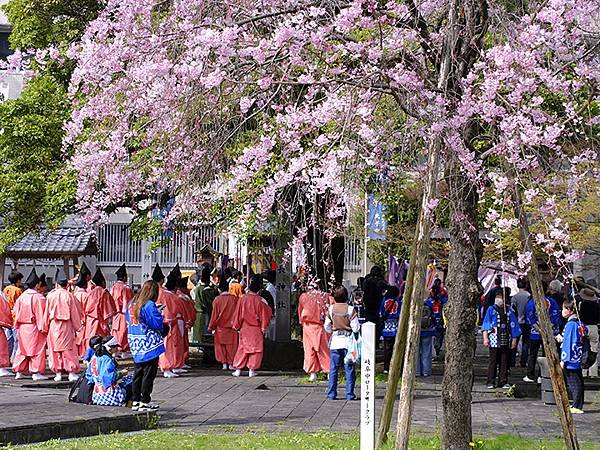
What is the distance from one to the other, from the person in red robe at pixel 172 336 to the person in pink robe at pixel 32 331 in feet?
6.64

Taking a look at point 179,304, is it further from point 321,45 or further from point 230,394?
point 321,45

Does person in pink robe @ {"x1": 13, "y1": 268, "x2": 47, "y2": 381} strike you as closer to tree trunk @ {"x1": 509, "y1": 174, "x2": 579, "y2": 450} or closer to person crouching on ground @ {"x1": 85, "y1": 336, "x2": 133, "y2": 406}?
person crouching on ground @ {"x1": 85, "y1": 336, "x2": 133, "y2": 406}

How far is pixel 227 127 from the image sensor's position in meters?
10.5

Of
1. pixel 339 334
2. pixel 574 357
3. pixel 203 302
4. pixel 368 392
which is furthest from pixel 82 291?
pixel 368 392

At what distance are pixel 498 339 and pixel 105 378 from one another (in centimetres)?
703

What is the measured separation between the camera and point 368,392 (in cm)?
875

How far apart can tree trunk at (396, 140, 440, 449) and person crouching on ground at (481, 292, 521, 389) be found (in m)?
8.07

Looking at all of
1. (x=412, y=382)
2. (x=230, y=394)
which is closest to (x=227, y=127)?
(x=412, y=382)

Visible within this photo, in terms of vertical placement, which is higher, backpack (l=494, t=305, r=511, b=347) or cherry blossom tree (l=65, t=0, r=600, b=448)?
cherry blossom tree (l=65, t=0, r=600, b=448)

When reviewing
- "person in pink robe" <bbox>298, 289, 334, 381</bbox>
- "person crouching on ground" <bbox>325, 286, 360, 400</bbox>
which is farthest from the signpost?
"person in pink robe" <bbox>298, 289, 334, 381</bbox>

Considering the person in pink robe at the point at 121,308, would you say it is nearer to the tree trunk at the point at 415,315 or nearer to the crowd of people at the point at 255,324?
the crowd of people at the point at 255,324

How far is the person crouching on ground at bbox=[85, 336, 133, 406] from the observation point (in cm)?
1251

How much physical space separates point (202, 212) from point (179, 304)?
6984 millimetres

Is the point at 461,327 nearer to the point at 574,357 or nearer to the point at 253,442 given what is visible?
the point at 253,442
